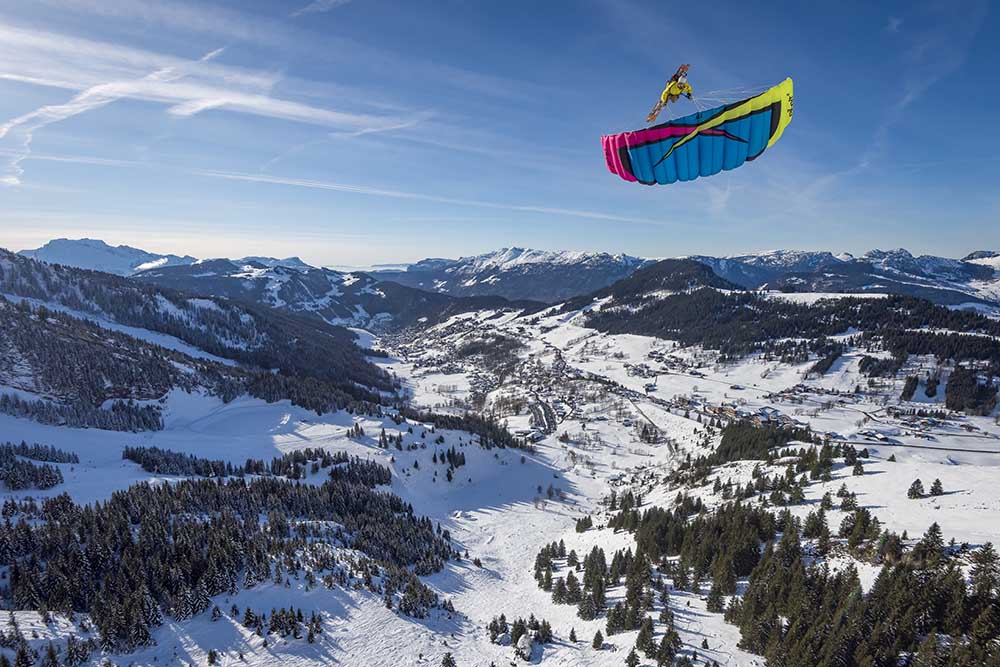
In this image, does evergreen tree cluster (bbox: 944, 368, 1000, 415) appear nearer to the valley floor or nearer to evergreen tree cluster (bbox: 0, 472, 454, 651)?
the valley floor

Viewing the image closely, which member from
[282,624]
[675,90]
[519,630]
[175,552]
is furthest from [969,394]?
[175,552]

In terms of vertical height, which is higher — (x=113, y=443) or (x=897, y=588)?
(x=897, y=588)

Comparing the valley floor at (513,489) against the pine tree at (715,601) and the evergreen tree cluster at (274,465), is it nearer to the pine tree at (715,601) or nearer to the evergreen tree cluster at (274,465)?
the pine tree at (715,601)

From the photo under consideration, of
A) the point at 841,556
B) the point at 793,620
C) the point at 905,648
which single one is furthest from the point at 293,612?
the point at 841,556

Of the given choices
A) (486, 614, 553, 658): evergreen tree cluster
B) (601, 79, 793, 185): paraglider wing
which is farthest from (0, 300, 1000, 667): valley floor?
(601, 79, 793, 185): paraglider wing

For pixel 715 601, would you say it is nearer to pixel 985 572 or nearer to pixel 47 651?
pixel 985 572

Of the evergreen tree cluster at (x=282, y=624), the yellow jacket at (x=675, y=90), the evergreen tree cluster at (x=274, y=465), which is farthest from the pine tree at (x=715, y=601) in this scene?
the evergreen tree cluster at (x=274, y=465)

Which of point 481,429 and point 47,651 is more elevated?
point 47,651

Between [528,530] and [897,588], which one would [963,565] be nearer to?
[897,588]
